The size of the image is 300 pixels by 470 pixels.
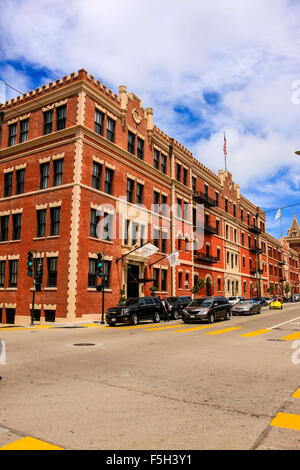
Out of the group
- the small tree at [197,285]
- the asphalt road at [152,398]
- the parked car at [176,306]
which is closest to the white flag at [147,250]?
the parked car at [176,306]

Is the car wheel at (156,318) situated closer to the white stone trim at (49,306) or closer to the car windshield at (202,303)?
the car windshield at (202,303)

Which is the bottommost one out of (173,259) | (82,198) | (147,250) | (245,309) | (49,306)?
(245,309)

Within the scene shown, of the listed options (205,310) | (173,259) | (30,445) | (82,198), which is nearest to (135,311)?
(205,310)

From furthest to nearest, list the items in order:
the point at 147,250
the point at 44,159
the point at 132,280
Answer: the point at 147,250 < the point at 132,280 < the point at 44,159

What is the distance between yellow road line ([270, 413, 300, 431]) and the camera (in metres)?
4.56

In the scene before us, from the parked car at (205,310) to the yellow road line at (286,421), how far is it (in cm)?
1684

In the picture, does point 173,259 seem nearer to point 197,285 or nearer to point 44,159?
point 197,285

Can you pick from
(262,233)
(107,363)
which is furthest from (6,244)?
(262,233)

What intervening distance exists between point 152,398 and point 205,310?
54.1 ft

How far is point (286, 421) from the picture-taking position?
187 inches

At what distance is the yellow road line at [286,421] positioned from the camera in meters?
4.56

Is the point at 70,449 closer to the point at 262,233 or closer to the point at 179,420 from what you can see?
the point at 179,420

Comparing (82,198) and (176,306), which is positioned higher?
(82,198)
